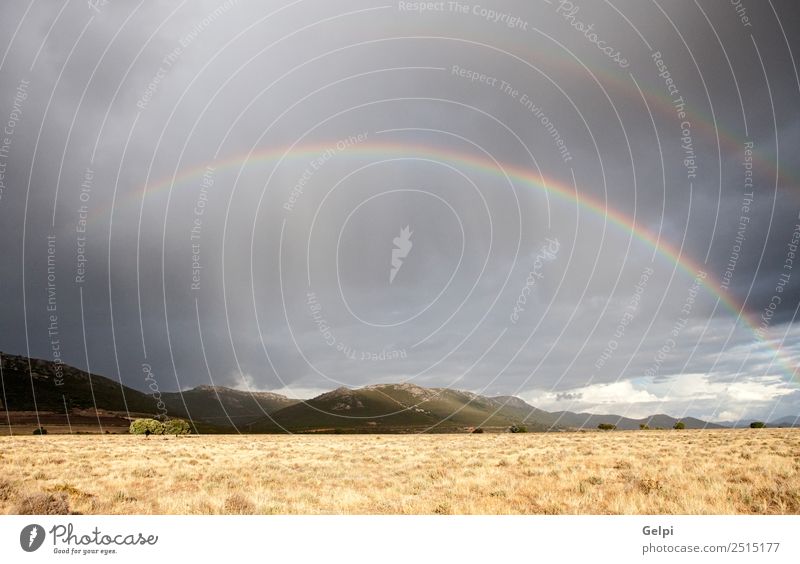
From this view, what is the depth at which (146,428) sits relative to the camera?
75688mm

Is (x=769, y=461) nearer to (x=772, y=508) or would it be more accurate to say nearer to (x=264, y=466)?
(x=772, y=508)

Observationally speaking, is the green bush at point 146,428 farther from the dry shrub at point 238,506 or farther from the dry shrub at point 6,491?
the dry shrub at point 238,506

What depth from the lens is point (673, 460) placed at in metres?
26.2

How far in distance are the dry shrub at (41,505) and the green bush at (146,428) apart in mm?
68766

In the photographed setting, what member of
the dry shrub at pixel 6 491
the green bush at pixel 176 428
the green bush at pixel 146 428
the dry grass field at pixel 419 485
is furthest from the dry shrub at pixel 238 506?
the green bush at pixel 176 428

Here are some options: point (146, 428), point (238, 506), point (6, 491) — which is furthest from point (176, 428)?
point (238, 506)

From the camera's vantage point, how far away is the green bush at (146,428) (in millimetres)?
75438

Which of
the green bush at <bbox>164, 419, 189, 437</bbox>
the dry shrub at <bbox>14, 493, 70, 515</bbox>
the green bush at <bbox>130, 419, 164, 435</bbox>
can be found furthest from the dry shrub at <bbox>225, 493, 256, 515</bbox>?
the green bush at <bbox>164, 419, 189, 437</bbox>

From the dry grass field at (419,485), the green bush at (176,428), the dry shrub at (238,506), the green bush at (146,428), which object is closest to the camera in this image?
the dry grass field at (419,485)

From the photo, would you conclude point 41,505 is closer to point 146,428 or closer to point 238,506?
point 238,506

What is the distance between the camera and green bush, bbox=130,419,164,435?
7544 cm

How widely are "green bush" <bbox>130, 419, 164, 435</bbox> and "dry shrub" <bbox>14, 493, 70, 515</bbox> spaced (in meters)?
68.8
